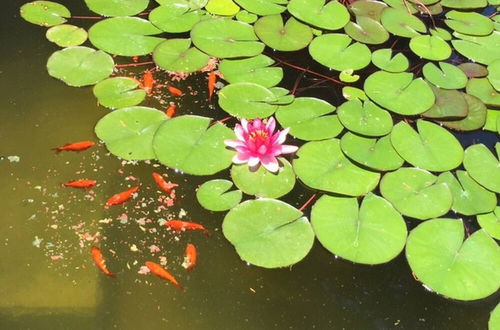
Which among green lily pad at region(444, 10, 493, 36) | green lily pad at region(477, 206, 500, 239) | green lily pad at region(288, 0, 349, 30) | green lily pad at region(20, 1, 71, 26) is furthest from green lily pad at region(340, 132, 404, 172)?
green lily pad at region(20, 1, 71, 26)

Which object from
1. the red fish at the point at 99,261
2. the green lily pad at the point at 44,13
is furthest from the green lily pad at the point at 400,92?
the green lily pad at the point at 44,13

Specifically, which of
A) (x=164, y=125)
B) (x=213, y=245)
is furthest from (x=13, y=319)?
(x=164, y=125)

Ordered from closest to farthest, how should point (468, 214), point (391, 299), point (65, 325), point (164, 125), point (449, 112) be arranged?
1. point (65, 325)
2. point (391, 299)
3. point (468, 214)
4. point (164, 125)
5. point (449, 112)

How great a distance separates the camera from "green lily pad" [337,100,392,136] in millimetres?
2238

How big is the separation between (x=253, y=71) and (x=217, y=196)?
698 millimetres

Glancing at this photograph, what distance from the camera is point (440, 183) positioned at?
6.94 feet

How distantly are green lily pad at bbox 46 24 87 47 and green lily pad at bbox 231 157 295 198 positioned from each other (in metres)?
1.05

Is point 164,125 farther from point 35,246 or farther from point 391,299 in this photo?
point 391,299

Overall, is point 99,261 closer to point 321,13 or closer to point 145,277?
point 145,277

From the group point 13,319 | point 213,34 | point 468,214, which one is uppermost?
point 213,34

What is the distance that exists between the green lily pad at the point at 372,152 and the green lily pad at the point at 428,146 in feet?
0.10

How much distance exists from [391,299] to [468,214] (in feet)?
1.45

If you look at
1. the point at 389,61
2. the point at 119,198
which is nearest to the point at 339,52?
the point at 389,61

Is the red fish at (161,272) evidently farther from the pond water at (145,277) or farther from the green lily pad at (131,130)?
the green lily pad at (131,130)
